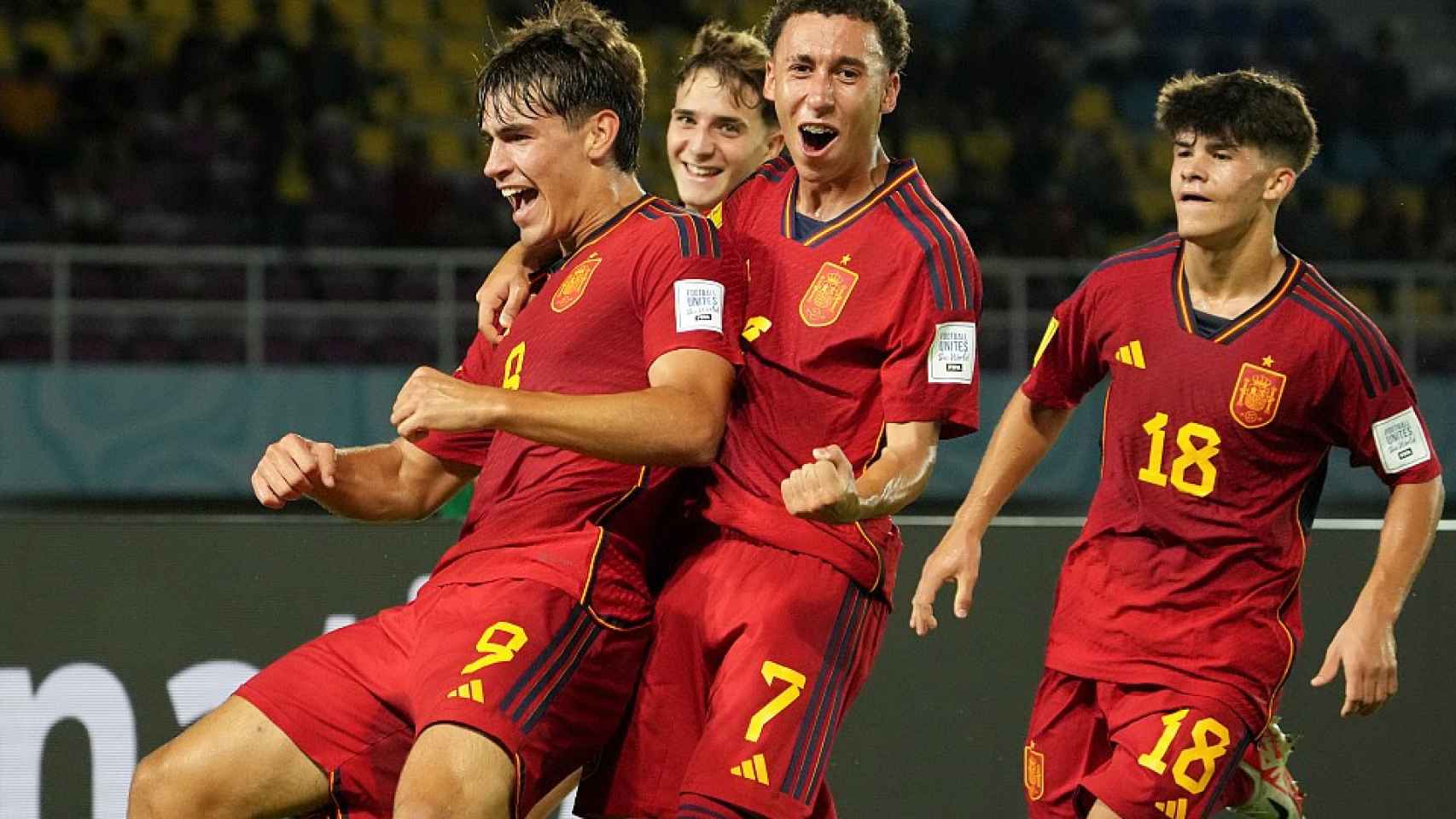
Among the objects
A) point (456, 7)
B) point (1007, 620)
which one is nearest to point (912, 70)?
point (456, 7)

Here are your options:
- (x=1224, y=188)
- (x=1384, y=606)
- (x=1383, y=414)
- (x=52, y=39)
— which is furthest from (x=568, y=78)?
(x=52, y=39)

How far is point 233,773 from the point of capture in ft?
10.7

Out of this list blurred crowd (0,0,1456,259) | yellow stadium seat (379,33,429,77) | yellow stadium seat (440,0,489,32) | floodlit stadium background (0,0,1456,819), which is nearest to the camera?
floodlit stadium background (0,0,1456,819)

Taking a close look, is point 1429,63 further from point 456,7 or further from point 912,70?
point 456,7

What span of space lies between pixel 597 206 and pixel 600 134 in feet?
0.47

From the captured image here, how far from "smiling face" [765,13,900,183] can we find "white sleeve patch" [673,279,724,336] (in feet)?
1.43

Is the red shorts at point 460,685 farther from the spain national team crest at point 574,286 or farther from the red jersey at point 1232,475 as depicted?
the red jersey at point 1232,475

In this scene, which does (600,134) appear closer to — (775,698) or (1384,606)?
(775,698)

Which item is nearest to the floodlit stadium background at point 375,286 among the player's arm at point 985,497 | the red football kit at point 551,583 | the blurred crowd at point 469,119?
the blurred crowd at point 469,119

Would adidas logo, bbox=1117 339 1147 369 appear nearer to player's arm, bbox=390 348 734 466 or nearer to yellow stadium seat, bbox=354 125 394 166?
player's arm, bbox=390 348 734 466

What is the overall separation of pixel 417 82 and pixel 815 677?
10841 millimetres

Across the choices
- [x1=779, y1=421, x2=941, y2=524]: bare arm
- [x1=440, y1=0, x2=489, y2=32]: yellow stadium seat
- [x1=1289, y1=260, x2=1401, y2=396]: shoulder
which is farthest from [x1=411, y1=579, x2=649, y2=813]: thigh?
[x1=440, y1=0, x2=489, y2=32]: yellow stadium seat

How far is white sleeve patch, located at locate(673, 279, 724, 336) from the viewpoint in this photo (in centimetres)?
325

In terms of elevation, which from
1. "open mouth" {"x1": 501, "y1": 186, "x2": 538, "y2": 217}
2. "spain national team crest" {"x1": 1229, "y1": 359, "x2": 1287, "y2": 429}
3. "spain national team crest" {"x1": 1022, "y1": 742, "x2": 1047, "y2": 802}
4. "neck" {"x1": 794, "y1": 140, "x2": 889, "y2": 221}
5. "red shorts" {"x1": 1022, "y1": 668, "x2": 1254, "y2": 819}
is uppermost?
"neck" {"x1": 794, "y1": 140, "x2": 889, "y2": 221}
